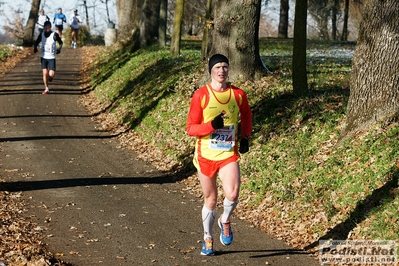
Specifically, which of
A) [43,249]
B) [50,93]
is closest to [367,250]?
[43,249]

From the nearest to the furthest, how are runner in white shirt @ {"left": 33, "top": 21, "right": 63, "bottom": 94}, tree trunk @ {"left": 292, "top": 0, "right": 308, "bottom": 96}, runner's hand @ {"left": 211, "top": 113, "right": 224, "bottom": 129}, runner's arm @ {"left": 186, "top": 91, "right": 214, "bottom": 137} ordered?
runner's hand @ {"left": 211, "top": 113, "right": 224, "bottom": 129}
runner's arm @ {"left": 186, "top": 91, "right": 214, "bottom": 137}
tree trunk @ {"left": 292, "top": 0, "right": 308, "bottom": 96}
runner in white shirt @ {"left": 33, "top": 21, "right": 63, "bottom": 94}

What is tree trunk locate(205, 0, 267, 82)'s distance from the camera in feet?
54.3

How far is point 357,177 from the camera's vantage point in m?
10.0

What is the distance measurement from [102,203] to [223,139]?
12.6 ft

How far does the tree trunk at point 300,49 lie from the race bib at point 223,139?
20.5 feet

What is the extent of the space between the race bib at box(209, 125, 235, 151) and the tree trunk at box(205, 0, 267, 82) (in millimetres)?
8729

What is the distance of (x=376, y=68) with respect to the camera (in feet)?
36.5

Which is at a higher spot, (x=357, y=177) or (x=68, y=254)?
(x=357, y=177)

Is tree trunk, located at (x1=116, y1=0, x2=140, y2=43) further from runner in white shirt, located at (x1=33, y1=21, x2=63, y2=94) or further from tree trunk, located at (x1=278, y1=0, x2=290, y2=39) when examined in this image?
tree trunk, located at (x1=278, y1=0, x2=290, y2=39)

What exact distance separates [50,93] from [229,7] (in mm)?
10713

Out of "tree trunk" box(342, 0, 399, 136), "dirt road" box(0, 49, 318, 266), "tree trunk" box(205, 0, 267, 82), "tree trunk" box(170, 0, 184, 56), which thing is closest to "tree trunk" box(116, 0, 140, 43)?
"tree trunk" box(170, 0, 184, 56)

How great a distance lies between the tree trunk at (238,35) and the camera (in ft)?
54.3

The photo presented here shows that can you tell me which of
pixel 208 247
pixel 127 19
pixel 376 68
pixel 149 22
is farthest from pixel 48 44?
pixel 208 247

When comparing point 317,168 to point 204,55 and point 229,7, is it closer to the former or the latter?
point 229,7
